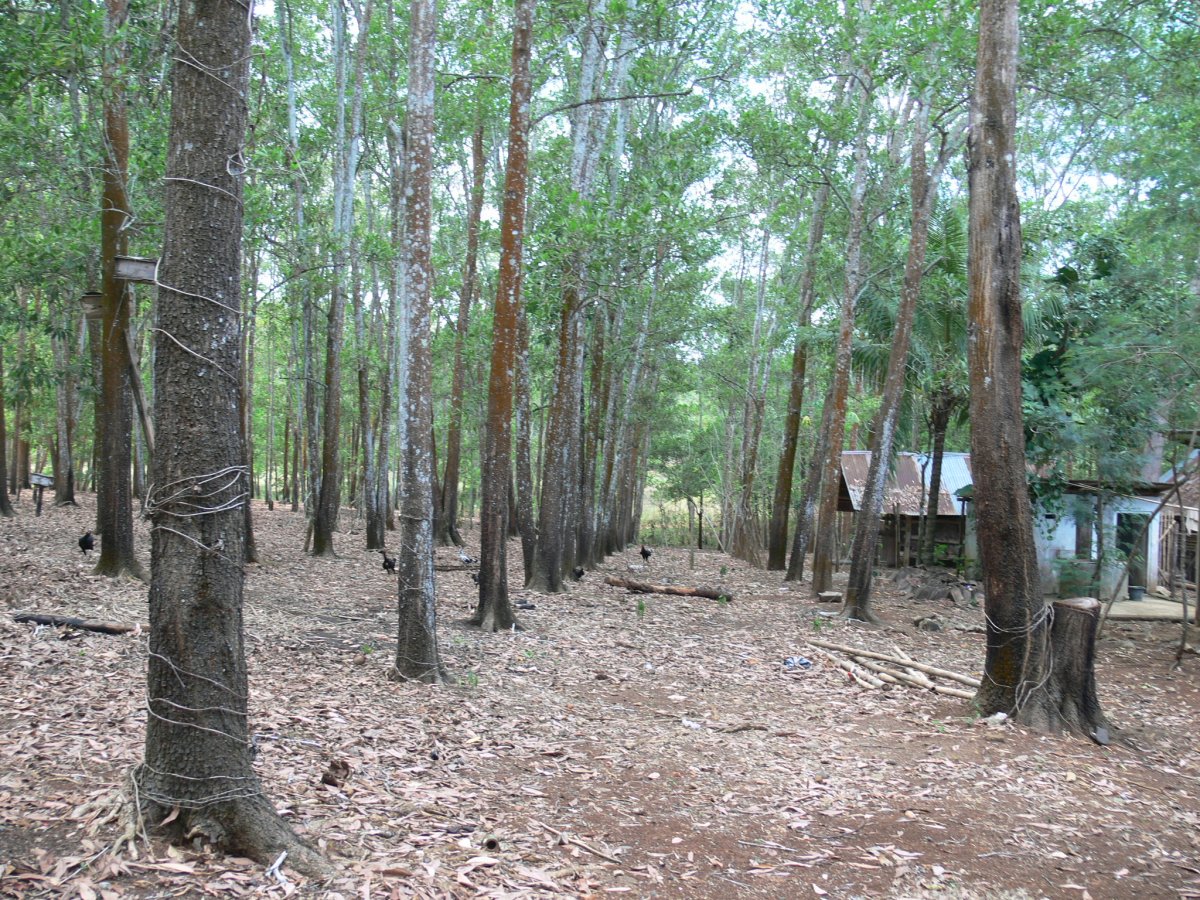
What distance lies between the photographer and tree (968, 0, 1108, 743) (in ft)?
24.1

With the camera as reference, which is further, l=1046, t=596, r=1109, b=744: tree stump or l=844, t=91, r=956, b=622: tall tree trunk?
l=844, t=91, r=956, b=622: tall tree trunk

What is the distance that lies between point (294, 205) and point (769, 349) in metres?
16.9

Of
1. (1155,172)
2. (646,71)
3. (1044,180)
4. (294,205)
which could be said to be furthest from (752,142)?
(1044,180)

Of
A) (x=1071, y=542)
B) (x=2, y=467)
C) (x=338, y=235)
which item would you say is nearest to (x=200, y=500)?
(x=338, y=235)

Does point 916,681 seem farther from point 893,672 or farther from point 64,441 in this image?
point 64,441

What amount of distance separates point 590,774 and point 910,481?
67.2 ft

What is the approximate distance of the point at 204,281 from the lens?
12.2 ft

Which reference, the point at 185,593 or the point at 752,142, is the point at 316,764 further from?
the point at 752,142

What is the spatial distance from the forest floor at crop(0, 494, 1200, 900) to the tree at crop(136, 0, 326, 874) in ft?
0.78

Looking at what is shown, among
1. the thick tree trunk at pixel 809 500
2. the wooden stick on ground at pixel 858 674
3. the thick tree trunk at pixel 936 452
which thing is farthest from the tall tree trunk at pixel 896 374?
the thick tree trunk at pixel 936 452

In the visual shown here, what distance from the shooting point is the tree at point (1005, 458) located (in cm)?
735

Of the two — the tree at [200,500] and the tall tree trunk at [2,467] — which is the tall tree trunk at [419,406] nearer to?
the tree at [200,500]

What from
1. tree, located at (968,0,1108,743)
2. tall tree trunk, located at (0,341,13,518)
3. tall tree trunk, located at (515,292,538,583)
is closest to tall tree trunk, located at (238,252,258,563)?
tall tree trunk, located at (0,341,13,518)

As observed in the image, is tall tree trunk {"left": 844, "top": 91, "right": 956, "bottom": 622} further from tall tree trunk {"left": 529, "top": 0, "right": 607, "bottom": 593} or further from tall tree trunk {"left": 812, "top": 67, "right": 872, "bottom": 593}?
tall tree trunk {"left": 529, "top": 0, "right": 607, "bottom": 593}
